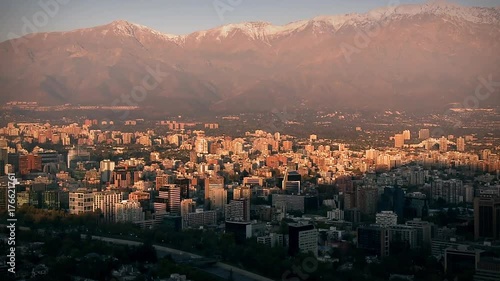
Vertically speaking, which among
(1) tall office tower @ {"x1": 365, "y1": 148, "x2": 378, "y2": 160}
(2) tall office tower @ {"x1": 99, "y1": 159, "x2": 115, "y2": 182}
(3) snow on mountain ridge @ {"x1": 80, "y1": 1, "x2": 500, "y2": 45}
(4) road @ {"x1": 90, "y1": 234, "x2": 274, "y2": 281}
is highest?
(3) snow on mountain ridge @ {"x1": 80, "y1": 1, "x2": 500, "y2": 45}

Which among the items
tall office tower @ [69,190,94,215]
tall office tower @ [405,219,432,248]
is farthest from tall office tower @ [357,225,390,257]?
tall office tower @ [69,190,94,215]

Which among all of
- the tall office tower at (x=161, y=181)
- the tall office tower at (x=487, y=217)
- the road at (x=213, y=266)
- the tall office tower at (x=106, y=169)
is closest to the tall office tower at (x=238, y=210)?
the tall office tower at (x=161, y=181)

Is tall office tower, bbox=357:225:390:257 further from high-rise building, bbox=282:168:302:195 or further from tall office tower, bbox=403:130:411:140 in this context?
tall office tower, bbox=403:130:411:140

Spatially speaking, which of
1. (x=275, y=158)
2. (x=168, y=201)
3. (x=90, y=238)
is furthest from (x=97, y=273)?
(x=275, y=158)

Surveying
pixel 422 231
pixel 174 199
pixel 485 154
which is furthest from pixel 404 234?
pixel 485 154

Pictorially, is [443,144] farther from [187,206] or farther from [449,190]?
[187,206]

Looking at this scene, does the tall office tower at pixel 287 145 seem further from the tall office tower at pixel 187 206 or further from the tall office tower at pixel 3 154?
the tall office tower at pixel 3 154

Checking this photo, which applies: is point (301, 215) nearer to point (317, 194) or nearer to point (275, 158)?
point (317, 194)
